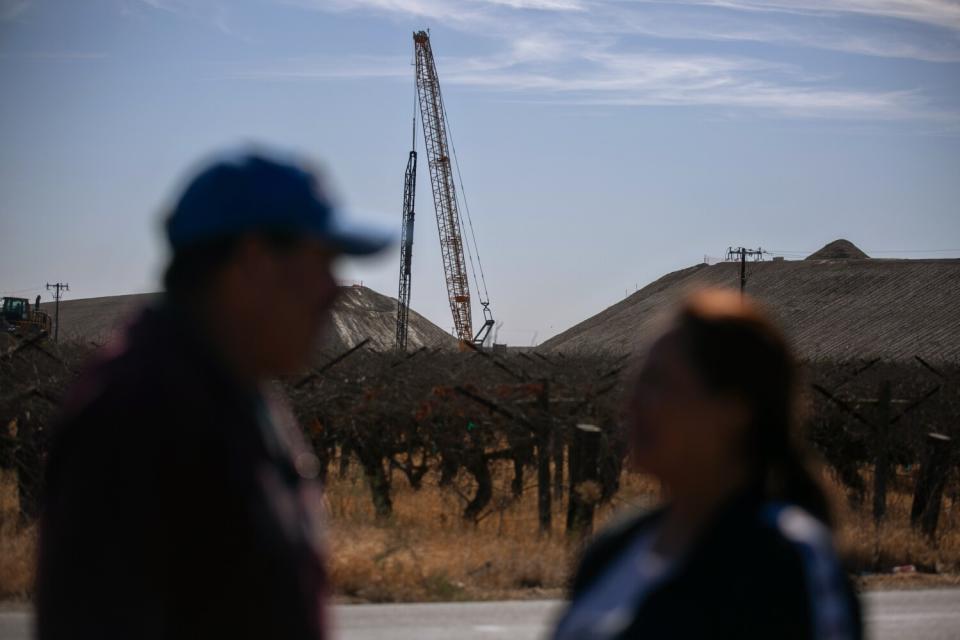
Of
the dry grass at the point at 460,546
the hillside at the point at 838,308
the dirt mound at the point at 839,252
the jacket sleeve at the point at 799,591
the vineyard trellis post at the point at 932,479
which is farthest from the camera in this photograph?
the dirt mound at the point at 839,252

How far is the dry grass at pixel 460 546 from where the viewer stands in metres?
10.8

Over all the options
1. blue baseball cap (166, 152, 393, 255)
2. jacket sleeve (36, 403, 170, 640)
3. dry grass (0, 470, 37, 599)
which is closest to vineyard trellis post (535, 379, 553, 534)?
dry grass (0, 470, 37, 599)

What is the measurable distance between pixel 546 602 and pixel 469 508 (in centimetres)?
503

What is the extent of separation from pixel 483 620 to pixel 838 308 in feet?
262

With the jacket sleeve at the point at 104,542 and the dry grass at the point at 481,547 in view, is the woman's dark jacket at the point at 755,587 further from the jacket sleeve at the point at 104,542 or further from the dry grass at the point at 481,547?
the dry grass at the point at 481,547

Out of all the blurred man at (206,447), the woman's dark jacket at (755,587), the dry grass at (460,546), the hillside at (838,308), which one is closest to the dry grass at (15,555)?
the dry grass at (460,546)

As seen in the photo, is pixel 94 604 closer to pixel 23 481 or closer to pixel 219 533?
pixel 219 533

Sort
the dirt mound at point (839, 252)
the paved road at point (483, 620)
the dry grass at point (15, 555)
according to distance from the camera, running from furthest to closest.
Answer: the dirt mound at point (839, 252) < the dry grass at point (15, 555) < the paved road at point (483, 620)

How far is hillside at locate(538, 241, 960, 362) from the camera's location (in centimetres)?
7500

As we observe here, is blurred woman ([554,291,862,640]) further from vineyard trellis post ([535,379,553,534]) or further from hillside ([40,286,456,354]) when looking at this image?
hillside ([40,286,456,354])

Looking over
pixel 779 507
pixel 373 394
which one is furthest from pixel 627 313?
pixel 779 507

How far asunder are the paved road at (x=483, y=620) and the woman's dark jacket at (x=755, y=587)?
676 centimetres

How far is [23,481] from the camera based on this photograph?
44.5ft

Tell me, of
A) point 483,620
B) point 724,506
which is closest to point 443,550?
point 483,620
